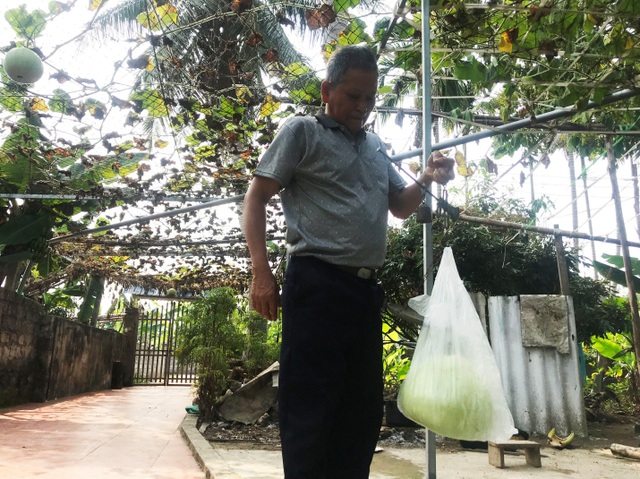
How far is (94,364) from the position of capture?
1233 centimetres

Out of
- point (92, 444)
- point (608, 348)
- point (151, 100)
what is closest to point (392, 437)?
point (92, 444)

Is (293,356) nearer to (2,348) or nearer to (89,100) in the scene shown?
(89,100)

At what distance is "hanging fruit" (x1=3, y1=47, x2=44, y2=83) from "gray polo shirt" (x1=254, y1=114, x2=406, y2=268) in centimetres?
306

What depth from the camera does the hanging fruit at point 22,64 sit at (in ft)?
12.7

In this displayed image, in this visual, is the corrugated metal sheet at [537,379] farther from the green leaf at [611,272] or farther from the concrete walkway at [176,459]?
the green leaf at [611,272]

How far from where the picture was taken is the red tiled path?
3812 millimetres

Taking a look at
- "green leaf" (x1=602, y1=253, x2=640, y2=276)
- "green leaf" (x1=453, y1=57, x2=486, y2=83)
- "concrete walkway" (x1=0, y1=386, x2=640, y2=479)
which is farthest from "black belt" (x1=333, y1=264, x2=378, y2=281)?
"green leaf" (x1=602, y1=253, x2=640, y2=276)

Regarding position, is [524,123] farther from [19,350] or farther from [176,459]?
[19,350]

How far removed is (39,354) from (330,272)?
29.7ft

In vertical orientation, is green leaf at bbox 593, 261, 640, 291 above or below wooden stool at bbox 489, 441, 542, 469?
above

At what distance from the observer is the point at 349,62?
5.73ft

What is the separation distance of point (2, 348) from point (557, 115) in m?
7.91

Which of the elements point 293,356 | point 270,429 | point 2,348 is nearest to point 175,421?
point 270,429

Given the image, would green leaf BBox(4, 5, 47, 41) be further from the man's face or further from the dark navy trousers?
the dark navy trousers
